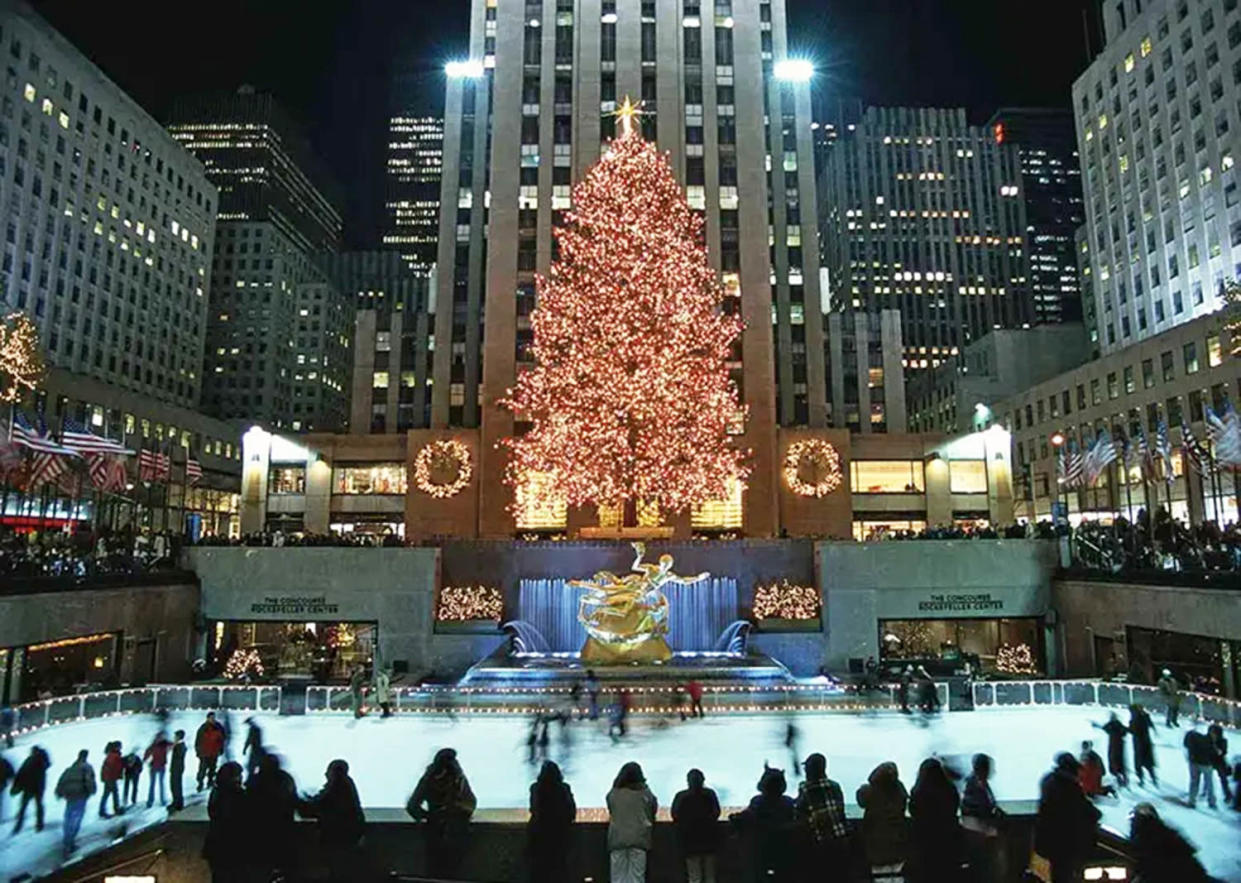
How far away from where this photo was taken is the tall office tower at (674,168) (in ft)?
168

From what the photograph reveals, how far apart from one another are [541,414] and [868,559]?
2183 cm

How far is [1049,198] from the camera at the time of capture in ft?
568

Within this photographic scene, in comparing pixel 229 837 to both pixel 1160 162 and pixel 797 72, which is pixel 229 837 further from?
pixel 1160 162

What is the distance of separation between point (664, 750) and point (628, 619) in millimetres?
9689

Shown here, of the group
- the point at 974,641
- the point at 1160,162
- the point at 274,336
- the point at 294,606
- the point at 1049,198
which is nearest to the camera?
the point at 294,606

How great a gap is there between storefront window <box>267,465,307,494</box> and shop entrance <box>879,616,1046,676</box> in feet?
136

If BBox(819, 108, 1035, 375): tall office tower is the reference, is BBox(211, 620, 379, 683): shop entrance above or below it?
→ below

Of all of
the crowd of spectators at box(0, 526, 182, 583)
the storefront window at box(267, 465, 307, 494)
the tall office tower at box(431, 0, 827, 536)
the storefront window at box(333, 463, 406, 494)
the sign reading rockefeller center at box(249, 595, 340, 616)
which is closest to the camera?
the crowd of spectators at box(0, 526, 182, 583)

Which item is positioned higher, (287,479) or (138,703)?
(287,479)

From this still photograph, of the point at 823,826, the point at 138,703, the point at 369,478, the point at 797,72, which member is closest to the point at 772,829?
the point at 823,826

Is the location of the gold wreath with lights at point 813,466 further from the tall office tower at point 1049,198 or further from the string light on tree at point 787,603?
the tall office tower at point 1049,198

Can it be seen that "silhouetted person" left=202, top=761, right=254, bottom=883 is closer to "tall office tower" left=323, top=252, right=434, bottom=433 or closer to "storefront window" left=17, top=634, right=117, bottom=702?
"storefront window" left=17, top=634, right=117, bottom=702

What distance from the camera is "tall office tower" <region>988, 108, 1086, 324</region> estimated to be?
161000 millimetres

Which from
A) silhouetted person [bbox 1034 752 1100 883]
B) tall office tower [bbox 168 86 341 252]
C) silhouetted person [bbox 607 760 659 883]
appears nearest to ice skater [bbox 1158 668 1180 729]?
silhouetted person [bbox 1034 752 1100 883]
